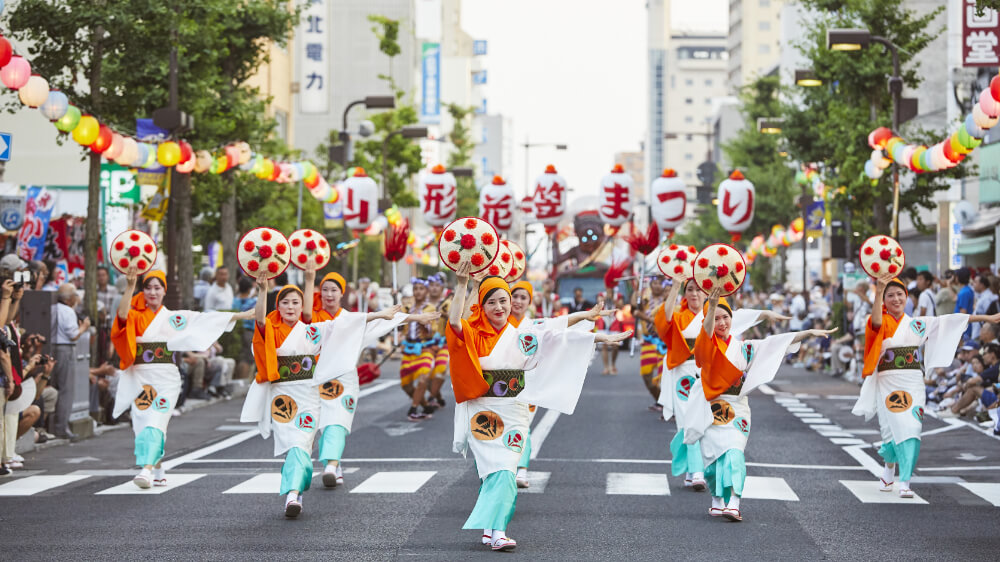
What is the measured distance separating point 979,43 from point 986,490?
14694mm

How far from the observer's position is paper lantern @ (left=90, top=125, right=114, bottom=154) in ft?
54.0

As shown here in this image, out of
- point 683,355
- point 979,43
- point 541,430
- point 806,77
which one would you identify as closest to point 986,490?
point 683,355

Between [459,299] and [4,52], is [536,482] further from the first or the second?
[4,52]

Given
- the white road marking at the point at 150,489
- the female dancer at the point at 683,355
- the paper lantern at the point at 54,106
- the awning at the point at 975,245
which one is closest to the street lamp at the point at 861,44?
the awning at the point at 975,245

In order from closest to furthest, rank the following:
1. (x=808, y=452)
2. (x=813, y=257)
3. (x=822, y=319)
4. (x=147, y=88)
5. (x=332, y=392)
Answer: (x=332, y=392) < (x=808, y=452) < (x=147, y=88) < (x=822, y=319) < (x=813, y=257)

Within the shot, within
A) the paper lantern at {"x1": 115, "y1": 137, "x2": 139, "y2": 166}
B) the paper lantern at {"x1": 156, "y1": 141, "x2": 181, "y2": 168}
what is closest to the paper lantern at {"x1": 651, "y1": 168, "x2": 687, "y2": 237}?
the paper lantern at {"x1": 156, "y1": 141, "x2": 181, "y2": 168}

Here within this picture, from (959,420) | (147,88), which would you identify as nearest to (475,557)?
(959,420)

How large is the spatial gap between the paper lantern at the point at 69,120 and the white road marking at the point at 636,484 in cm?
743

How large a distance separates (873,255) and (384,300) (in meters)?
23.6

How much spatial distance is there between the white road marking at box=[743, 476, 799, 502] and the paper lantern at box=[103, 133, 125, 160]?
892cm

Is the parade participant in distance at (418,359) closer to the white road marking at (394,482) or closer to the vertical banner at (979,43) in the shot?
the white road marking at (394,482)

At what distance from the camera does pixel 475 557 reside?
7949mm

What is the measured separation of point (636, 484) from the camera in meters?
11.3

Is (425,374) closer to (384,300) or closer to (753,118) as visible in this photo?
(384,300)
